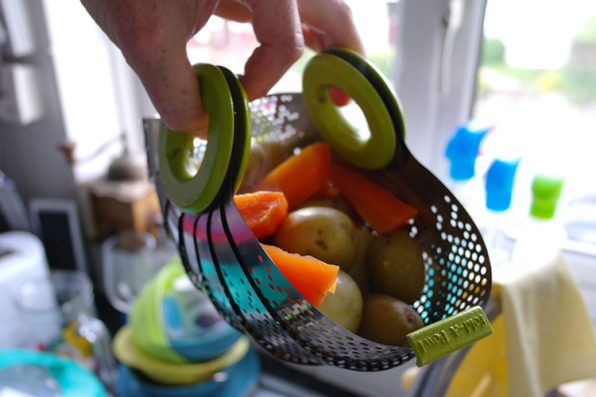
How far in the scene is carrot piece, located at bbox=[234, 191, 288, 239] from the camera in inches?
11.7

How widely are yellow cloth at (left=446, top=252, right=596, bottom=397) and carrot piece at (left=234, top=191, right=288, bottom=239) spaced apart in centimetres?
26

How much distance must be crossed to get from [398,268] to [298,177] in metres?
0.11

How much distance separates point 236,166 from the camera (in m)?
0.25

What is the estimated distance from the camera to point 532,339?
469mm

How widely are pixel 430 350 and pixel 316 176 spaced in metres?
0.18

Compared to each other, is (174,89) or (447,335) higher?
(174,89)

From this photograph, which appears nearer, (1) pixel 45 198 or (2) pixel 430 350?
→ (2) pixel 430 350

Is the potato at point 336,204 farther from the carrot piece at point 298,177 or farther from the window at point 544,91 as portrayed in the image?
the window at point 544,91

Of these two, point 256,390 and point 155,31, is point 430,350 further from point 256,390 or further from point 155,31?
point 256,390

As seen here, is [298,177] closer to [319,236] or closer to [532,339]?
[319,236]

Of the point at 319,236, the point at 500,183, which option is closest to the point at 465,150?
the point at 500,183

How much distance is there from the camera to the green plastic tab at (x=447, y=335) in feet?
0.80

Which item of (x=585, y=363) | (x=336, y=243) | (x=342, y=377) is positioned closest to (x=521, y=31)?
(x=585, y=363)

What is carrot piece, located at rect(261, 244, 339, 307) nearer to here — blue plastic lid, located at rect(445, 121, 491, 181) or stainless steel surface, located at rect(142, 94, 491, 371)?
stainless steel surface, located at rect(142, 94, 491, 371)
